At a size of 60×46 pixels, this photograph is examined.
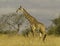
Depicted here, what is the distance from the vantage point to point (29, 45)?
1073 cm

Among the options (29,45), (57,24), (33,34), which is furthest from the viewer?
(57,24)

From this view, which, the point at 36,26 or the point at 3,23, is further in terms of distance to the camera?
the point at 3,23

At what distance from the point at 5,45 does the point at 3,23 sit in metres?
18.7

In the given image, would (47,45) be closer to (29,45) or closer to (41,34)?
(29,45)

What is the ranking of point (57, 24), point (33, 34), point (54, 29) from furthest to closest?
point (57, 24) < point (54, 29) < point (33, 34)

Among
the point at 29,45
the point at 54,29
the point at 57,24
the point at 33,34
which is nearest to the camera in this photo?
the point at 29,45

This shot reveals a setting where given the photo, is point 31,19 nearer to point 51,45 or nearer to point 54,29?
point 51,45

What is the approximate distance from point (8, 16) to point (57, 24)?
5924 mm

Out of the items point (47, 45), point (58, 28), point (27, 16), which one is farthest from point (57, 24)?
point (47, 45)

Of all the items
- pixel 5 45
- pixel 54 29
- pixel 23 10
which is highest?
pixel 23 10

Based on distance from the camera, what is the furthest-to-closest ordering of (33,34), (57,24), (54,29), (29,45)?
(57,24) → (54,29) → (33,34) → (29,45)

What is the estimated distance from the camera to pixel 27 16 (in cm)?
1513

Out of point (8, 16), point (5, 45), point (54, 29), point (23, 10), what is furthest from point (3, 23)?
point (5, 45)

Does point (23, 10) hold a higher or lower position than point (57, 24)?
higher
